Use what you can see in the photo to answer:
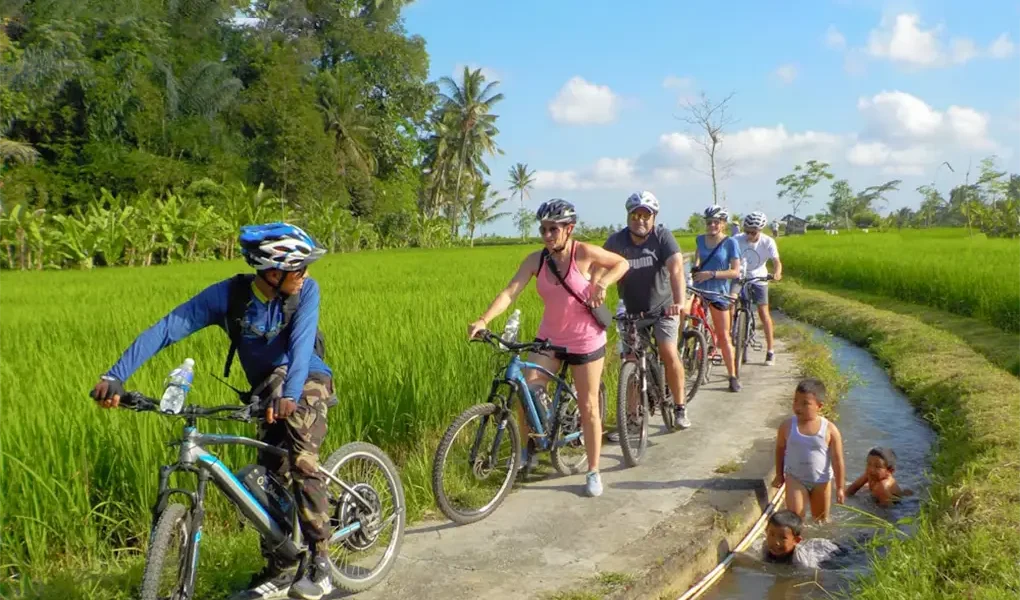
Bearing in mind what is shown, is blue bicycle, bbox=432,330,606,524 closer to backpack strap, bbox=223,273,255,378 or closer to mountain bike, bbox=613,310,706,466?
mountain bike, bbox=613,310,706,466

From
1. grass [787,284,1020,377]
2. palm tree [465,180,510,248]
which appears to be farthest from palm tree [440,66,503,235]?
grass [787,284,1020,377]

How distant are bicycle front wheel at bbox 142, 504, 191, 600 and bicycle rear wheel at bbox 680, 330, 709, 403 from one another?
478 cm

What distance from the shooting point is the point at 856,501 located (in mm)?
5219

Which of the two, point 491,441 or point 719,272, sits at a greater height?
point 719,272

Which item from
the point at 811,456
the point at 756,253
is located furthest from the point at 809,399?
the point at 756,253

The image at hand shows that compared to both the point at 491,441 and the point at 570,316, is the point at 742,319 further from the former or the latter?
the point at 491,441

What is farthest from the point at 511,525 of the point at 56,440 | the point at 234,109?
the point at 234,109

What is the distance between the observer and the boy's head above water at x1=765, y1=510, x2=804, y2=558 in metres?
4.28

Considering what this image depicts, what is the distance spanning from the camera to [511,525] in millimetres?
4281

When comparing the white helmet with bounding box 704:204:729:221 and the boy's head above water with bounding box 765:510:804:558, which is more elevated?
the white helmet with bounding box 704:204:729:221

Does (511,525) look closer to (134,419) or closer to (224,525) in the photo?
(224,525)

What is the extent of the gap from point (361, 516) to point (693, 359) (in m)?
4.87

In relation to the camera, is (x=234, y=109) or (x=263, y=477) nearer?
(x=263, y=477)

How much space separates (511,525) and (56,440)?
2231 mm
